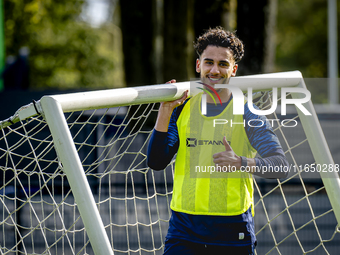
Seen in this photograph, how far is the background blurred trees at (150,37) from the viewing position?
6484 millimetres

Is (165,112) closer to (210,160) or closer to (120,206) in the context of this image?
(210,160)

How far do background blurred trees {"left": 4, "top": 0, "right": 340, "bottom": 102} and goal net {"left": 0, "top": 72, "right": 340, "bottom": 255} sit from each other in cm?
175

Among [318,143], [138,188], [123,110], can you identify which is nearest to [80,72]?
[123,110]

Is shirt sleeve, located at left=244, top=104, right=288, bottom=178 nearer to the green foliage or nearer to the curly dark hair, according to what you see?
the curly dark hair

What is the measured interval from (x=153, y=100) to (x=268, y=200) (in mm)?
3491

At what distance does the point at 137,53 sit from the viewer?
975cm

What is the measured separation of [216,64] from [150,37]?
323 inches

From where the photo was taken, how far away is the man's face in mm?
1906

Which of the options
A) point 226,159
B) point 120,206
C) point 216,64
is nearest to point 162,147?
point 226,159

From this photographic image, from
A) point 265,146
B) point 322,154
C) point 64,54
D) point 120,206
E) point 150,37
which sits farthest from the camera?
point 64,54

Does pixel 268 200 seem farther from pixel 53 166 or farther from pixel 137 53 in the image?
pixel 137 53

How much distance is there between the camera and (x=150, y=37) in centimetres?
986

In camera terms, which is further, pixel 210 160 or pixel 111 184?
pixel 111 184

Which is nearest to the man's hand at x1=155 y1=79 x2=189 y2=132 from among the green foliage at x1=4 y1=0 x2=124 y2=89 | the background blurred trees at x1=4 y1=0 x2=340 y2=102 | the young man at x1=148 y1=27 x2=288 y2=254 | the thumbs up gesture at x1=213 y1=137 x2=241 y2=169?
the young man at x1=148 y1=27 x2=288 y2=254
